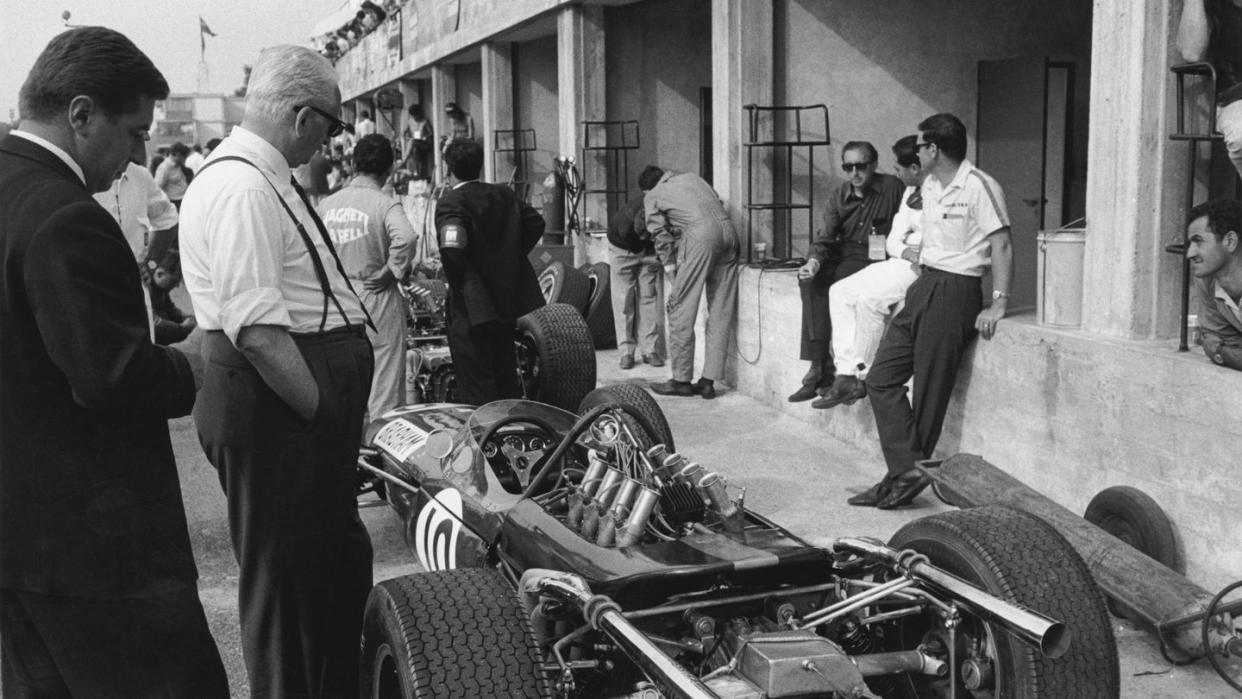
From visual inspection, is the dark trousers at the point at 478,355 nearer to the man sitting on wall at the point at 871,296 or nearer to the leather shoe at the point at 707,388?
the man sitting on wall at the point at 871,296

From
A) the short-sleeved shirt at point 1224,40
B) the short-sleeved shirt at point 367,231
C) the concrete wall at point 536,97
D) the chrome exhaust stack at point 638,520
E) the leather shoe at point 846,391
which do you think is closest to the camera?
the chrome exhaust stack at point 638,520

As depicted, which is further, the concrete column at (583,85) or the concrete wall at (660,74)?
the concrete wall at (660,74)

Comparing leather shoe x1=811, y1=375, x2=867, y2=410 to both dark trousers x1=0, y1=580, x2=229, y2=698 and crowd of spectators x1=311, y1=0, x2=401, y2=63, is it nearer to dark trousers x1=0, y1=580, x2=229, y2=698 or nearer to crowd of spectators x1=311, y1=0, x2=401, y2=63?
dark trousers x1=0, y1=580, x2=229, y2=698

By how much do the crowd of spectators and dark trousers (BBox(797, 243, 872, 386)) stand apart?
→ 18.0 metres

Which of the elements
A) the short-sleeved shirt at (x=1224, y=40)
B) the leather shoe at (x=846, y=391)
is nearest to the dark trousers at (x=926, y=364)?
the leather shoe at (x=846, y=391)

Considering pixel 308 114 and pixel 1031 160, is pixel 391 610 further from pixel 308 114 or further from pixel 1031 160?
pixel 1031 160

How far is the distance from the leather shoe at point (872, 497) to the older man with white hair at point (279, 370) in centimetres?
371

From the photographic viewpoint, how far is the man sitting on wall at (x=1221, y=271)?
4.97 m

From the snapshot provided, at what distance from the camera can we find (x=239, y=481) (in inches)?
140

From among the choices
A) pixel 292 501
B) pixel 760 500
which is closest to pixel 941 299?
pixel 760 500

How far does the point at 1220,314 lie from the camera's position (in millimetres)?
5035

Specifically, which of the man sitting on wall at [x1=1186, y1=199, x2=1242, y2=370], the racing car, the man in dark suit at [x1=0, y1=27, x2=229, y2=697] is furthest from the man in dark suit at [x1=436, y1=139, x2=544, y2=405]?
the man in dark suit at [x1=0, y1=27, x2=229, y2=697]

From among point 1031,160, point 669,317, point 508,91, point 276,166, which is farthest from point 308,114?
point 508,91

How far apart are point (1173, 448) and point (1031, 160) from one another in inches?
253
